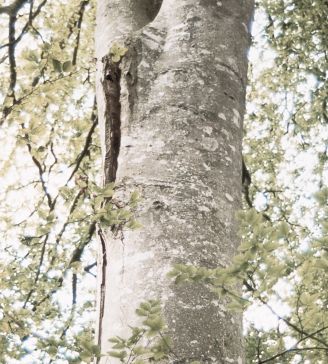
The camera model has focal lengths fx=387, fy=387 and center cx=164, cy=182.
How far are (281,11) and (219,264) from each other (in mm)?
4752

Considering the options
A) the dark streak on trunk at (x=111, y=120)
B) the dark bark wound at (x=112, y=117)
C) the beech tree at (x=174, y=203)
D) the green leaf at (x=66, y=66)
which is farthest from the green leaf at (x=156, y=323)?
the green leaf at (x=66, y=66)

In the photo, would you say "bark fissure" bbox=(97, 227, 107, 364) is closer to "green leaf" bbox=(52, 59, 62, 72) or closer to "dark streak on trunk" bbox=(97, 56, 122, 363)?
"dark streak on trunk" bbox=(97, 56, 122, 363)

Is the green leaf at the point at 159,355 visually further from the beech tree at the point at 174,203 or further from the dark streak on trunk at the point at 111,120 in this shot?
the dark streak on trunk at the point at 111,120

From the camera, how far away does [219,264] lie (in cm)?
143

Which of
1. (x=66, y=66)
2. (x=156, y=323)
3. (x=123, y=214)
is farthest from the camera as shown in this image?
(x=66, y=66)

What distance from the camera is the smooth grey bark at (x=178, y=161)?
4.34ft

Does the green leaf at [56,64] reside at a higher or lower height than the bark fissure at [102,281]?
higher

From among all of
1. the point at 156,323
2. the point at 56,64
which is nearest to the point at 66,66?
the point at 56,64

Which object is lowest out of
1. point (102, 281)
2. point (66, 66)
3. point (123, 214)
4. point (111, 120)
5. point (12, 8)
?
point (102, 281)

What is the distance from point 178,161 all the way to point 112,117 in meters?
0.53

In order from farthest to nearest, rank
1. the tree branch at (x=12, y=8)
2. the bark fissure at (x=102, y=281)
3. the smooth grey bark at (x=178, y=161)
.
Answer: the tree branch at (x=12, y=8), the bark fissure at (x=102, y=281), the smooth grey bark at (x=178, y=161)

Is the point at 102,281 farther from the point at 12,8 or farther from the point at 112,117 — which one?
the point at 12,8

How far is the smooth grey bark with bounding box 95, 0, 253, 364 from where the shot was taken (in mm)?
1322

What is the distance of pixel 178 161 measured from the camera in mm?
1615
